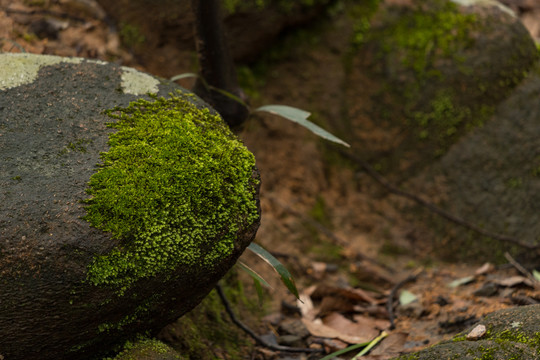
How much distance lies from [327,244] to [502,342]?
1523mm

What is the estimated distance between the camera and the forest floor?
209 centimetres

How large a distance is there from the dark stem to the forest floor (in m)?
0.21

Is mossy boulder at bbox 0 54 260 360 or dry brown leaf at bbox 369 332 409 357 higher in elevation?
mossy boulder at bbox 0 54 260 360

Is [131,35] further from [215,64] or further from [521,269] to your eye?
[521,269]

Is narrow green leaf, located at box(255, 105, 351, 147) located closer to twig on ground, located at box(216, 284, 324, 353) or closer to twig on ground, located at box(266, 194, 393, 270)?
twig on ground, located at box(216, 284, 324, 353)

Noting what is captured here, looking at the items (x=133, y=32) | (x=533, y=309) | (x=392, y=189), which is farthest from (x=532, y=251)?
(x=133, y=32)

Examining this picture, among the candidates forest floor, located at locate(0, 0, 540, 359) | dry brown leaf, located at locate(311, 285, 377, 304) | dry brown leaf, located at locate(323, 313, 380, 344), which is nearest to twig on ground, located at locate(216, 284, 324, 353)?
forest floor, located at locate(0, 0, 540, 359)

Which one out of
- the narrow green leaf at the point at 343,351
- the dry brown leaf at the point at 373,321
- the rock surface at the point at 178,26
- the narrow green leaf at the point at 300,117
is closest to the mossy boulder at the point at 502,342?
the narrow green leaf at the point at 343,351

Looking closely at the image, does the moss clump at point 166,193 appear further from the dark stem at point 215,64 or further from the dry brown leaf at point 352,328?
the dry brown leaf at point 352,328

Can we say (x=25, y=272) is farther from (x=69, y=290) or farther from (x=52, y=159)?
(x=52, y=159)

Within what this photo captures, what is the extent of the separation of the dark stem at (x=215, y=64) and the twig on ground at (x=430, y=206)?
3.53ft

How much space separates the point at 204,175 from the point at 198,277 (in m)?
0.29

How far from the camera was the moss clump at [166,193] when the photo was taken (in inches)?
51.8

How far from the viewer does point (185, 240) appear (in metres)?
1.38
